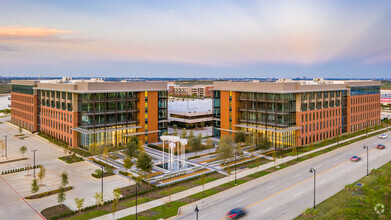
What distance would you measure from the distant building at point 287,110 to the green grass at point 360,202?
25.7 meters

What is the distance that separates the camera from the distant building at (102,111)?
229 feet

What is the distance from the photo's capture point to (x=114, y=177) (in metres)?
52.2

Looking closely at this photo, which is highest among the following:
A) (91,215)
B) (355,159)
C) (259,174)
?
(355,159)

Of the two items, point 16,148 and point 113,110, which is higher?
point 113,110

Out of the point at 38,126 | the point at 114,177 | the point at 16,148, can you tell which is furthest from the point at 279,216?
the point at 38,126

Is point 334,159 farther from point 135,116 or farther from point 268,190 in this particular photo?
point 135,116

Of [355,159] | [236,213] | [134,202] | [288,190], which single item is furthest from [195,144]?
[355,159]

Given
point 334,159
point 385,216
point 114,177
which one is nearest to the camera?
point 385,216

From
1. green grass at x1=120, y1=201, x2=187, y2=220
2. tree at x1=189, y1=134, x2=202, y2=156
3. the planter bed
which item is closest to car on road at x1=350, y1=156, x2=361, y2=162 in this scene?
tree at x1=189, y1=134, x2=202, y2=156

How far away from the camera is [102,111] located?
71.4 metres

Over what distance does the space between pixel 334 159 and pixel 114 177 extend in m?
44.7

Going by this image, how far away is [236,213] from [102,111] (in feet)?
150

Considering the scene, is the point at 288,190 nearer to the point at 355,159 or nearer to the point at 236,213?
the point at 236,213

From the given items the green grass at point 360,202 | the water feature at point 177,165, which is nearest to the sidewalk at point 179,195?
the water feature at point 177,165
